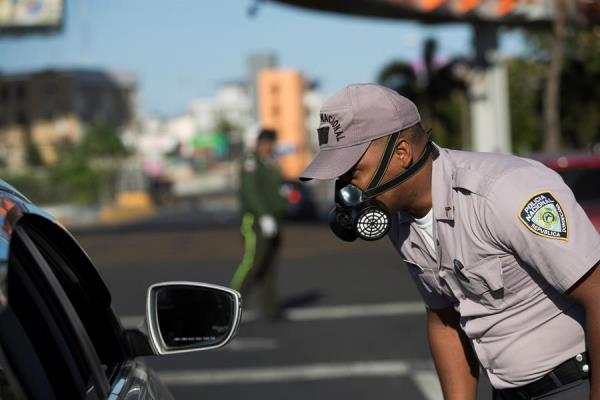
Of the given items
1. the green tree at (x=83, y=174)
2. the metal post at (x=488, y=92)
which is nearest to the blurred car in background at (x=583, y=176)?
the metal post at (x=488, y=92)

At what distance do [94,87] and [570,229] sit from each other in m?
105

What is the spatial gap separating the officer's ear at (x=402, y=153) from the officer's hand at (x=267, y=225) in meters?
7.79

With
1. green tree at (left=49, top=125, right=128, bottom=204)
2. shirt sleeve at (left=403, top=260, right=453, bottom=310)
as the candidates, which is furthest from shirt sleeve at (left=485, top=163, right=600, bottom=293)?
green tree at (left=49, top=125, right=128, bottom=204)

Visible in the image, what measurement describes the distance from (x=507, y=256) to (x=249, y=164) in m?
7.95

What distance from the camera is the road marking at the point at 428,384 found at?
7418mm

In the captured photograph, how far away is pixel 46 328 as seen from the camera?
2455 mm

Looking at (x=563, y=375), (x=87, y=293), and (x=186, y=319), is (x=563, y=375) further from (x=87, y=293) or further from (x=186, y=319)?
(x=87, y=293)

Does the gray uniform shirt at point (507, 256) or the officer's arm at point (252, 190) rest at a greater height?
the gray uniform shirt at point (507, 256)

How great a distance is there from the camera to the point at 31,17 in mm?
52594

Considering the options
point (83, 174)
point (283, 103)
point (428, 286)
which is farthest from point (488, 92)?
point (283, 103)

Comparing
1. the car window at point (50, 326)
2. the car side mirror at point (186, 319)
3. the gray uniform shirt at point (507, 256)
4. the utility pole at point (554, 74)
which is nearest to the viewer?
the car window at point (50, 326)

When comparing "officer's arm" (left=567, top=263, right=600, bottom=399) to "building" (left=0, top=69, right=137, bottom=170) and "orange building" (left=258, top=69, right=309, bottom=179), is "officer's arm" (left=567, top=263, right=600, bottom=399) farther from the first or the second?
"orange building" (left=258, top=69, right=309, bottom=179)

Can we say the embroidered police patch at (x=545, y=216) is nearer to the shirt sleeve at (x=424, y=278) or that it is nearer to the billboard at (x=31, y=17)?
the shirt sleeve at (x=424, y=278)

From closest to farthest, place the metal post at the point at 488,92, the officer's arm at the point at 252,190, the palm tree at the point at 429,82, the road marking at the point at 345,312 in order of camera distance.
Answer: the officer's arm at the point at 252,190 → the road marking at the point at 345,312 → the metal post at the point at 488,92 → the palm tree at the point at 429,82
